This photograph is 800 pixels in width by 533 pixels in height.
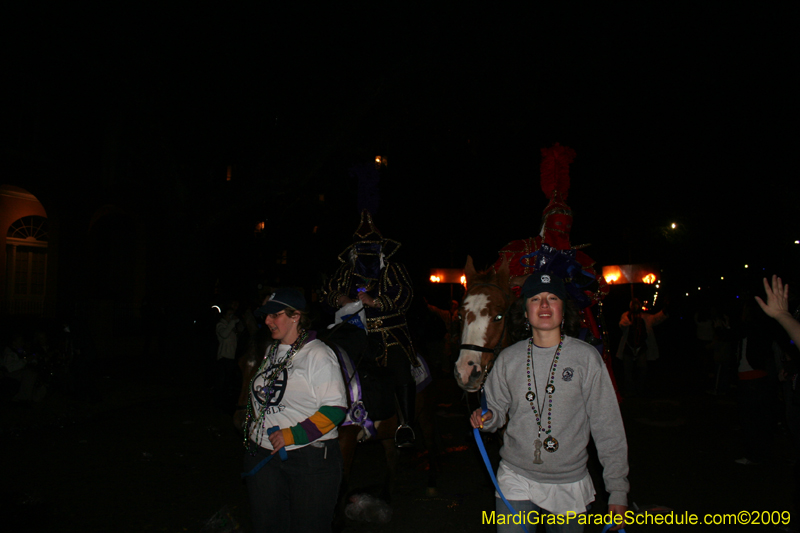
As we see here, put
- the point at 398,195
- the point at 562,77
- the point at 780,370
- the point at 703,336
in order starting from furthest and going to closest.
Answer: the point at 398,195
the point at 703,336
the point at 562,77
the point at 780,370

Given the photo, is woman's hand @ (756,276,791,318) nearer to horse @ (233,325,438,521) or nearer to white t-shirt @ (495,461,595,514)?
white t-shirt @ (495,461,595,514)

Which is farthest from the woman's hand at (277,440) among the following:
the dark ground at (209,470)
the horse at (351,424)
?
the dark ground at (209,470)

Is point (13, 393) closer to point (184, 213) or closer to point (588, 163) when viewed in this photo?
point (184, 213)

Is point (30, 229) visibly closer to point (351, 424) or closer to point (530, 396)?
point (351, 424)

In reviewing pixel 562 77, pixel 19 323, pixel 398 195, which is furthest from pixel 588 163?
pixel 19 323

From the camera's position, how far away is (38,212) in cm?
2011

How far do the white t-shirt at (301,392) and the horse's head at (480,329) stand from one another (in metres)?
1.08

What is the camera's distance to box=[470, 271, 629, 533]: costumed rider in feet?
8.96

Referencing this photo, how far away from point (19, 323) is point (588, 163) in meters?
20.5

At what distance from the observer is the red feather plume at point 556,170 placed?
20.8ft

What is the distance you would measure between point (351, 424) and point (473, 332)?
1.29m

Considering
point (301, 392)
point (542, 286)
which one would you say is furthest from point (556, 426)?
point (301, 392)

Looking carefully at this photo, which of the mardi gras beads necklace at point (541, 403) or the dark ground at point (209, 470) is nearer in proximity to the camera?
the mardi gras beads necklace at point (541, 403)

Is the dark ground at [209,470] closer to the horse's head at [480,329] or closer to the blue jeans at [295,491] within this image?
the horse's head at [480,329]
